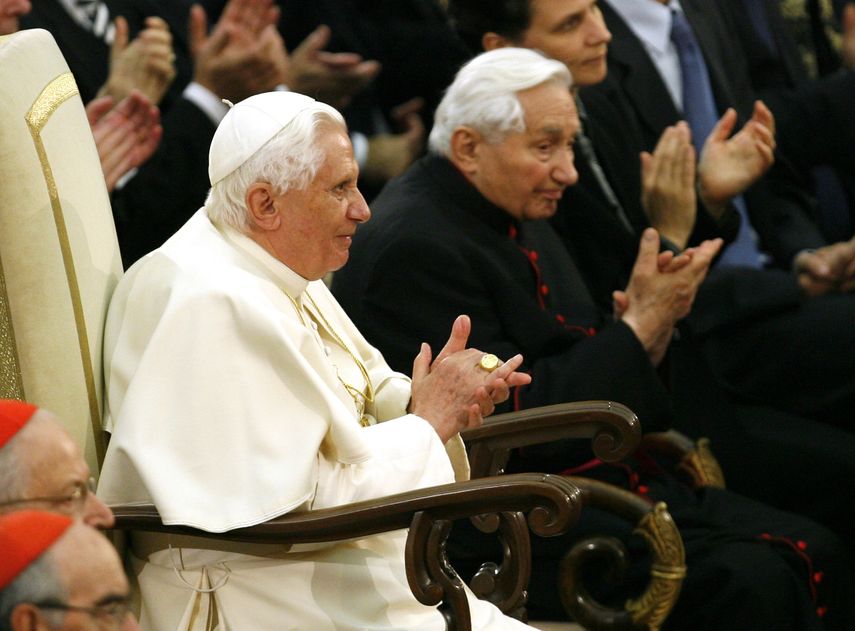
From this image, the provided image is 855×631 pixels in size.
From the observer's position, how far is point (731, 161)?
4574 millimetres

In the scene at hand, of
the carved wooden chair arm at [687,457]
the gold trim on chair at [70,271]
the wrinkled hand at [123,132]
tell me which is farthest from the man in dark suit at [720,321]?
the gold trim on chair at [70,271]

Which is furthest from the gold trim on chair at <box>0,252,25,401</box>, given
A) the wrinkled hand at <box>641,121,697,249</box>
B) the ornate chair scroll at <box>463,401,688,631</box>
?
the wrinkled hand at <box>641,121,697,249</box>

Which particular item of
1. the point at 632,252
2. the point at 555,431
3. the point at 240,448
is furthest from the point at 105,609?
the point at 632,252

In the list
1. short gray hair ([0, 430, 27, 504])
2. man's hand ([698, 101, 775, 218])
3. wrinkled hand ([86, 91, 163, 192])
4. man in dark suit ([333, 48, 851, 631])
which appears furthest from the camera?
man's hand ([698, 101, 775, 218])

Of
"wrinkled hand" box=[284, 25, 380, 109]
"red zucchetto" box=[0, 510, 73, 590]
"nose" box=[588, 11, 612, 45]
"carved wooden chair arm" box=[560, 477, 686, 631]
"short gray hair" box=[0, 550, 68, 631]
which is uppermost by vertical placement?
"red zucchetto" box=[0, 510, 73, 590]

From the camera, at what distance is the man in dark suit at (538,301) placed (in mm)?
3559

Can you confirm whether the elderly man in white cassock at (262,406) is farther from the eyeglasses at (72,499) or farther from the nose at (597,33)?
the nose at (597,33)

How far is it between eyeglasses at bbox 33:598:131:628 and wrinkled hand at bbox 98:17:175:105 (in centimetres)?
270

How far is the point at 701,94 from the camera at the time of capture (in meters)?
5.24

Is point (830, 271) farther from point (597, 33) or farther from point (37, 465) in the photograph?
point (37, 465)

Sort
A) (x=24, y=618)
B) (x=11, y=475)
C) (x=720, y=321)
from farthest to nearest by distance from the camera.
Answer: (x=720, y=321), (x=11, y=475), (x=24, y=618)

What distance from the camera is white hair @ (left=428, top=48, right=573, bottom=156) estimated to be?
148 inches

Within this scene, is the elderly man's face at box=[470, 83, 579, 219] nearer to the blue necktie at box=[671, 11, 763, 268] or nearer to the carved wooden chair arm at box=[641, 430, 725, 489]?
the carved wooden chair arm at box=[641, 430, 725, 489]

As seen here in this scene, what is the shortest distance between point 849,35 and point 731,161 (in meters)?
1.61
